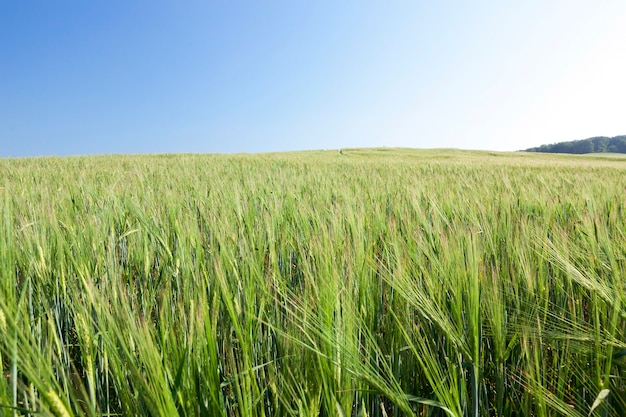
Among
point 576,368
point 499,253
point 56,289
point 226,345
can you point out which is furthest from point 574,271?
point 56,289

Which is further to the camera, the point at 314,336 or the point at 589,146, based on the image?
the point at 589,146

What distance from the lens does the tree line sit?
197 ft

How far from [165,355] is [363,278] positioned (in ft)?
1.23

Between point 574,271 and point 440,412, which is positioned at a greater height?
point 574,271

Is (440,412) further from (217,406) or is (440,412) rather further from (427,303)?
(217,406)

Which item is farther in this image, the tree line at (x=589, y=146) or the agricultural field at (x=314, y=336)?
the tree line at (x=589, y=146)

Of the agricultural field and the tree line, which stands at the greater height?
the tree line

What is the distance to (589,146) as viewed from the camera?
5984 centimetres

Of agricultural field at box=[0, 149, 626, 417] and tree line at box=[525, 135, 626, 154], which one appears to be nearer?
agricultural field at box=[0, 149, 626, 417]

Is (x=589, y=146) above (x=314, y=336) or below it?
above

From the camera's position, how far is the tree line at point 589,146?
59.9 metres

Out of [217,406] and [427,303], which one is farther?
[427,303]

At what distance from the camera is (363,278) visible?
72 centimetres

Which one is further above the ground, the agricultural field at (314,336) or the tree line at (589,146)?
the tree line at (589,146)
